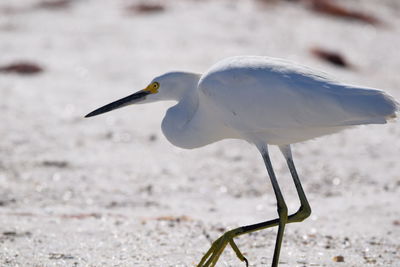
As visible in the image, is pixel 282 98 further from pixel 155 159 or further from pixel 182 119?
pixel 155 159

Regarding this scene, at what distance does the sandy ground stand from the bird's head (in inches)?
42.9

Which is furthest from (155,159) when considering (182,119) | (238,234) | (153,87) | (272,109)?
(272,109)

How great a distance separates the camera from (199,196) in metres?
7.41

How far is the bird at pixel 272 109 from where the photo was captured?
472 cm

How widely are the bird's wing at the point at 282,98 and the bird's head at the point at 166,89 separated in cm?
39

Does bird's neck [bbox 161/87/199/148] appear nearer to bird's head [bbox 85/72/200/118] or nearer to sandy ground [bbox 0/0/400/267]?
bird's head [bbox 85/72/200/118]

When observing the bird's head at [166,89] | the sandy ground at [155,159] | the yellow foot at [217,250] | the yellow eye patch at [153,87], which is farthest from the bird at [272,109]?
the sandy ground at [155,159]

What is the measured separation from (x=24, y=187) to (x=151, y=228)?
1791mm

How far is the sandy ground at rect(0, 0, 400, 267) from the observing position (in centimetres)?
572

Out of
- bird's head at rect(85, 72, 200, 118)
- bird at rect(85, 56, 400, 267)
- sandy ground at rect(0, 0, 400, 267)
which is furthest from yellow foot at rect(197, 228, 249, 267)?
bird's head at rect(85, 72, 200, 118)

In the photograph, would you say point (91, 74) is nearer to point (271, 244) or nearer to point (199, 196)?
point (199, 196)

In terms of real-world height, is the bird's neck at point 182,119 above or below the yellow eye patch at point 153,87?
below

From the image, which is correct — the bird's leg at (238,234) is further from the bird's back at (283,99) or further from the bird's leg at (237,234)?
the bird's back at (283,99)

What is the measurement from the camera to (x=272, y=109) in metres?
4.91
